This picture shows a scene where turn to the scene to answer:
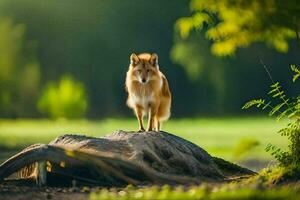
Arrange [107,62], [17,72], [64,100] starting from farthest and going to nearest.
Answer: [107,62] → [64,100] → [17,72]

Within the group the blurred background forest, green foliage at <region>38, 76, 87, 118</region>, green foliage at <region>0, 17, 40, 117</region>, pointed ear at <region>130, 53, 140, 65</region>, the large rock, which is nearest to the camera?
the large rock

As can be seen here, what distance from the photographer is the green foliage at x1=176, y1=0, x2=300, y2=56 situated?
16.0 meters

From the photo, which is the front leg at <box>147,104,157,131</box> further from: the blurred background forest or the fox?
the blurred background forest

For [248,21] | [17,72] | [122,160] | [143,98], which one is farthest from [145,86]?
[17,72]

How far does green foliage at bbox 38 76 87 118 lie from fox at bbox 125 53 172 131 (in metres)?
64.8

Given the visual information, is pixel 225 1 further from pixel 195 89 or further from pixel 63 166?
pixel 195 89

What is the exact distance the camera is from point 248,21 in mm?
16344

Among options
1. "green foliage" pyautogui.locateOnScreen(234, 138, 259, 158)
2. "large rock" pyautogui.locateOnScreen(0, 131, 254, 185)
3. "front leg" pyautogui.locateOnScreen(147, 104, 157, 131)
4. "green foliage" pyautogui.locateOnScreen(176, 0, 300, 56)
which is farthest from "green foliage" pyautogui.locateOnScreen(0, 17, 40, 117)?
"green foliage" pyautogui.locateOnScreen(234, 138, 259, 158)

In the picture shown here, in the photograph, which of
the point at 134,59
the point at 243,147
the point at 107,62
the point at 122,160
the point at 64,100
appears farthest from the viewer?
the point at 107,62

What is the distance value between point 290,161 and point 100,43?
243ft

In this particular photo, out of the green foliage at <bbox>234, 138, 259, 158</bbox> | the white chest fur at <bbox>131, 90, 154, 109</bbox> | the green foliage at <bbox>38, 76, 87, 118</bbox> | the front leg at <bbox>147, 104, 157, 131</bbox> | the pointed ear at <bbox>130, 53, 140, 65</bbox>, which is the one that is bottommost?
the green foliage at <bbox>234, 138, 259, 158</bbox>

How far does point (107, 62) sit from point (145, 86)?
68582 millimetres

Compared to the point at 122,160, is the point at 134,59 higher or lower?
higher

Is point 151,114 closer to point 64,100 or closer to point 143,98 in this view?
point 143,98
